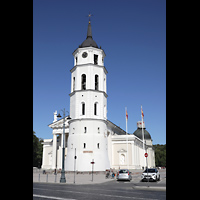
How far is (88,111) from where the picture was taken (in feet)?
181

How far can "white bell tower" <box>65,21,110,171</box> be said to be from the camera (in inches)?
2114

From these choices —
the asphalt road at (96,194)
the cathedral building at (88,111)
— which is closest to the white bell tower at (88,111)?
the cathedral building at (88,111)

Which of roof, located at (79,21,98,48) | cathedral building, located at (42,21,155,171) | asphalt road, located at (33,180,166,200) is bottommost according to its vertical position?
asphalt road, located at (33,180,166,200)

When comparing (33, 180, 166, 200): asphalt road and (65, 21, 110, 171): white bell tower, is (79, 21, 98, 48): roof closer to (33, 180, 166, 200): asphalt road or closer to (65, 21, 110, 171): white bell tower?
(65, 21, 110, 171): white bell tower

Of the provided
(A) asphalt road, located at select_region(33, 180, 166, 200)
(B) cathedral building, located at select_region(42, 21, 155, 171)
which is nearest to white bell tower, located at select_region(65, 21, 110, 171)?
(B) cathedral building, located at select_region(42, 21, 155, 171)

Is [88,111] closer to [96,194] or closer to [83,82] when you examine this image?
[83,82]

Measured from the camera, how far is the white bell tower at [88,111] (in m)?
53.7

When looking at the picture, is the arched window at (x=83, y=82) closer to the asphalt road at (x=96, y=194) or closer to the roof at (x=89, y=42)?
the roof at (x=89, y=42)

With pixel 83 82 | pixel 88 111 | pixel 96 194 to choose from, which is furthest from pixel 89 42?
pixel 96 194

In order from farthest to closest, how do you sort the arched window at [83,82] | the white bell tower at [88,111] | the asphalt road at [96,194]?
the arched window at [83,82] → the white bell tower at [88,111] → the asphalt road at [96,194]

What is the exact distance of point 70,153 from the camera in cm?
5484
